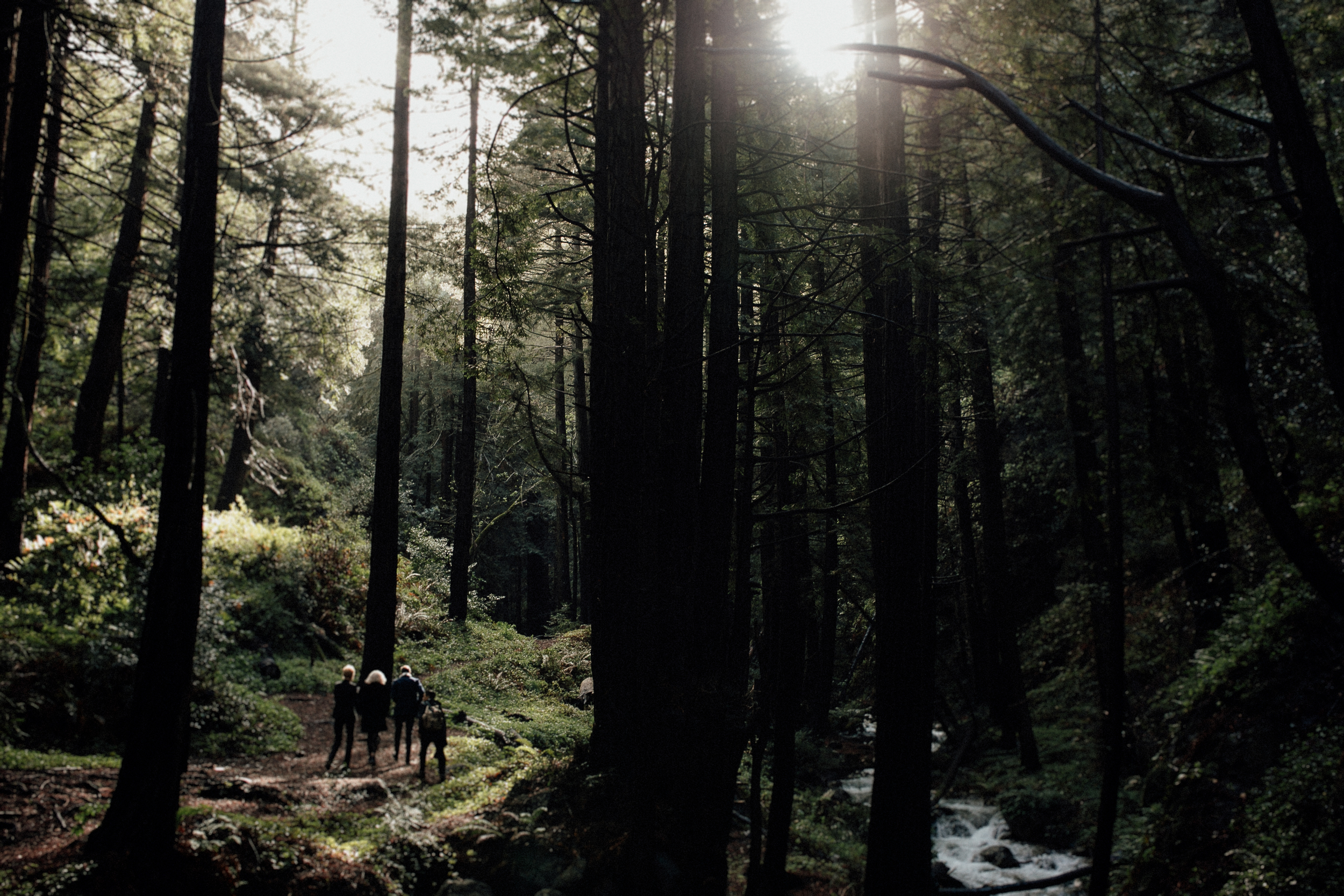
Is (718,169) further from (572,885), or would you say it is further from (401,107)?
(401,107)

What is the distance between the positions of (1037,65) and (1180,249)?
5.27m

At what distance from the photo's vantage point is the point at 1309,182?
228cm

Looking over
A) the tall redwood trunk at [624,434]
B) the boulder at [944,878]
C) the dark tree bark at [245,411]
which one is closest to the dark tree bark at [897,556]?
the tall redwood trunk at [624,434]

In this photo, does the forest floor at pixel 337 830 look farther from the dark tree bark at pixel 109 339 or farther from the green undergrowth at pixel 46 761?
the dark tree bark at pixel 109 339

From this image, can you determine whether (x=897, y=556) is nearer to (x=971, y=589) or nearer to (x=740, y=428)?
(x=740, y=428)

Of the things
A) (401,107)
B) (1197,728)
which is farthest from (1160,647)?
(401,107)

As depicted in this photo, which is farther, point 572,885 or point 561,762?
point 561,762

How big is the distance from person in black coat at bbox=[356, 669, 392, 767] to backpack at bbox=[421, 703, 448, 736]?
113cm

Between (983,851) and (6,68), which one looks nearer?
(6,68)

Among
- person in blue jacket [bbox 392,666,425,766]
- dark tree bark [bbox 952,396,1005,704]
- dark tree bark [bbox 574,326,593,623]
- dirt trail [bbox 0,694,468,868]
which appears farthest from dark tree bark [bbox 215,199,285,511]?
dark tree bark [bbox 952,396,1005,704]

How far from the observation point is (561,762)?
8688mm

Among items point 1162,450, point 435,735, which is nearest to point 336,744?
point 435,735

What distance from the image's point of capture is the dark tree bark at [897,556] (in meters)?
6.98

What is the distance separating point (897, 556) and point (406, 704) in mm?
7748
